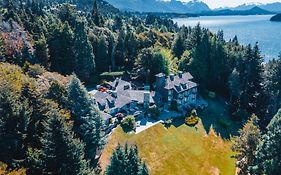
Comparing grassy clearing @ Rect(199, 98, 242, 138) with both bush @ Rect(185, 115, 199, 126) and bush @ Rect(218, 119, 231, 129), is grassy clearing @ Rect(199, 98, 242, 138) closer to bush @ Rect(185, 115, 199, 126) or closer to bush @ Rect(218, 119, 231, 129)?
bush @ Rect(218, 119, 231, 129)

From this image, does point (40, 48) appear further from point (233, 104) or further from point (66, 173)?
point (233, 104)

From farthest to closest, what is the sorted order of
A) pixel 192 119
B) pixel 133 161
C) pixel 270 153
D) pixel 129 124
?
pixel 192 119 < pixel 129 124 < pixel 270 153 < pixel 133 161

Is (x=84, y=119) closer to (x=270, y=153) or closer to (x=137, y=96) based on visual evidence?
(x=137, y=96)

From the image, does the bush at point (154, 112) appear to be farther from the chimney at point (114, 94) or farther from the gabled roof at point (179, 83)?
the chimney at point (114, 94)

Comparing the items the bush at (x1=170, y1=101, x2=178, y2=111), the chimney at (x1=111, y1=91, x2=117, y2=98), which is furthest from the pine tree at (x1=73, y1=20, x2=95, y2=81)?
the bush at (x1=170, y1=101, x2=178, y2=111)

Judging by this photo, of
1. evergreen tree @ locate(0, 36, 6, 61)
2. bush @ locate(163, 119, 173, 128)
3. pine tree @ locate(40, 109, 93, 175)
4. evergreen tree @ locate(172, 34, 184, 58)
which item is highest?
evergreen tree @ locate(0, 36, 6, 61)

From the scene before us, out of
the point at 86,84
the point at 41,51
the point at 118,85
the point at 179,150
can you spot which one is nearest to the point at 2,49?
the point at 41,51

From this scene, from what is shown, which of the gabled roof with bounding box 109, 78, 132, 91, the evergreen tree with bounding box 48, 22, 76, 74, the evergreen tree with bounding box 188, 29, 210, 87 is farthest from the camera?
the evergreen tree with bounding box 188, 29, 210, 87
